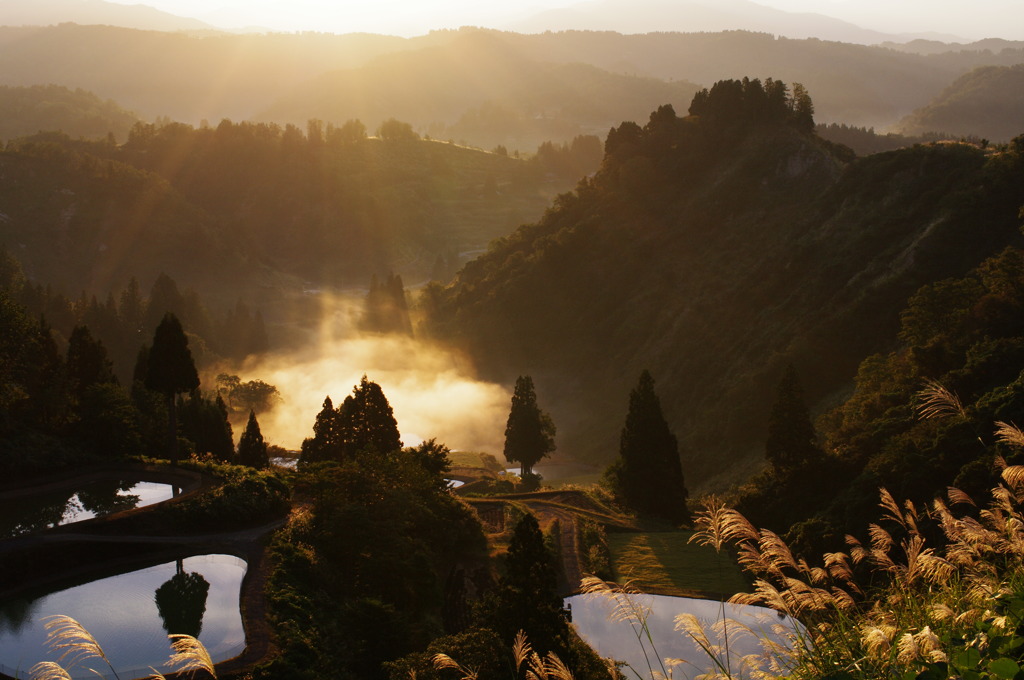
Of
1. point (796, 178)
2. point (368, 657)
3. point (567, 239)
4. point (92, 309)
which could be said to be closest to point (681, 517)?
point (368, 657)

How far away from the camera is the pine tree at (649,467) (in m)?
45.2

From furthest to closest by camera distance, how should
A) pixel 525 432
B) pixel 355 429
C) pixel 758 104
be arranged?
pixel 758 104 < pixel 525 432 < pixel 355 429

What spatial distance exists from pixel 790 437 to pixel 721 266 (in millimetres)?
51018

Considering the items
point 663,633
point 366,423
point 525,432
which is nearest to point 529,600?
point 663,633

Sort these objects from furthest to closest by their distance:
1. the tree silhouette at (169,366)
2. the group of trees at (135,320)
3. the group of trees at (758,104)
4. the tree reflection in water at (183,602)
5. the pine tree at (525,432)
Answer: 1. the group of trees at (758,104)
2. the group of trees at (135,320)
3. the pine tree at (525,432)
4. the tree silhouette at (169,366)
5. the tree reflection in water at (183,602)

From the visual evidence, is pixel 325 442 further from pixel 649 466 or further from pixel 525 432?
pixel 525 432

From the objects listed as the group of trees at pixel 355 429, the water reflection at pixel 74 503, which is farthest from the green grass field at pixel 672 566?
the water reflection at pixel 74 503

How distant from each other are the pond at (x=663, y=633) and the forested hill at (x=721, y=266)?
111 feet

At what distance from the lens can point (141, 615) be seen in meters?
24.4

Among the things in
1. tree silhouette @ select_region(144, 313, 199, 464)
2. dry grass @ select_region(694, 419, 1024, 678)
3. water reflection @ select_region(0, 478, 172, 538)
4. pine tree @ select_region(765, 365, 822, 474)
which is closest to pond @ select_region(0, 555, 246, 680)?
water reflection @ select_region(0, 478, 172, 538)

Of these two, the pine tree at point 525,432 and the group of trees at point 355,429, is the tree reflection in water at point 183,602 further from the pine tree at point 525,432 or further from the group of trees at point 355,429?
the pine tree at point 525,432

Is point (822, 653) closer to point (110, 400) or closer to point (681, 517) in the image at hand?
point (681, 517)

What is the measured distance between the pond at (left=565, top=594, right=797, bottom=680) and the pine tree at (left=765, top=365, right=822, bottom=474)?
43.3ft

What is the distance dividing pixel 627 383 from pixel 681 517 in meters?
41.8
